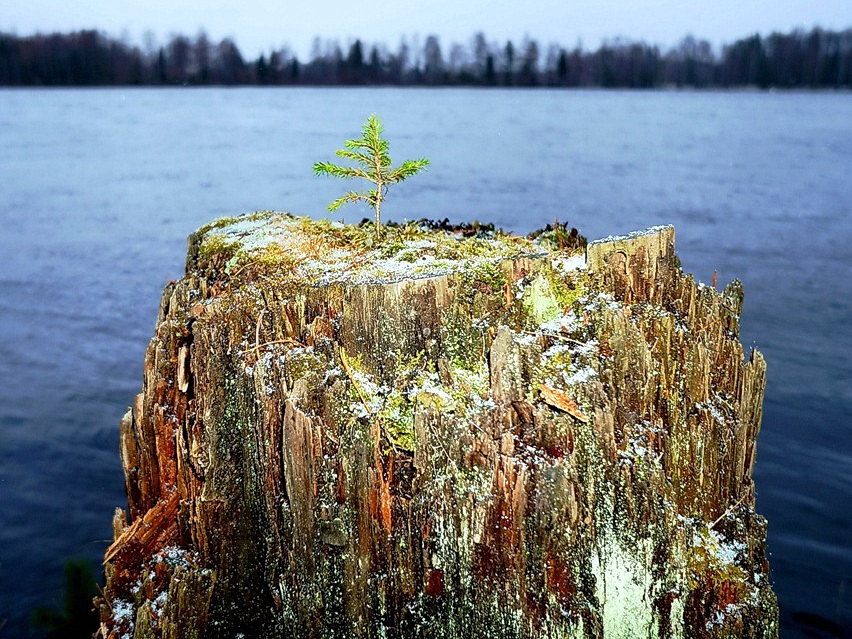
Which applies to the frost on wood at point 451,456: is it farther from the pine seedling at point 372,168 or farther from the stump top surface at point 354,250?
the pine seedling at point 372,168

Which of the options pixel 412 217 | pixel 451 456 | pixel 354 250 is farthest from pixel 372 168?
pixel 412 217

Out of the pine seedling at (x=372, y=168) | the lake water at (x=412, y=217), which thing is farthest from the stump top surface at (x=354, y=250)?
the lake water at (x=412, y=217)

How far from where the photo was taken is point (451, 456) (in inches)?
205

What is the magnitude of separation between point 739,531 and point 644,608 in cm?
106

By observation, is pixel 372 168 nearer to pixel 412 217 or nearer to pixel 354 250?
pixel 354 250

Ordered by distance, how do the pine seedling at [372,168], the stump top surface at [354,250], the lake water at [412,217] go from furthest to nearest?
the lake water at [412,217] → the pine seedling at [372,168] → the stump top surface at [354,250]

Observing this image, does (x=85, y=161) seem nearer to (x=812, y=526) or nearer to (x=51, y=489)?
(x=51, y=489)

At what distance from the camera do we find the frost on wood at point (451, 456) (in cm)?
522

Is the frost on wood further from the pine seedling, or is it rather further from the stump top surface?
the pine seedling

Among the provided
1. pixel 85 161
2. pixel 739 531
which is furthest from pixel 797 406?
pixel 85 161

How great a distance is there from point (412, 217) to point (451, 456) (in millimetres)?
7967

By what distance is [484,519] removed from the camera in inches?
203

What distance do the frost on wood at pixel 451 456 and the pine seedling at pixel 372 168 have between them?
817mm

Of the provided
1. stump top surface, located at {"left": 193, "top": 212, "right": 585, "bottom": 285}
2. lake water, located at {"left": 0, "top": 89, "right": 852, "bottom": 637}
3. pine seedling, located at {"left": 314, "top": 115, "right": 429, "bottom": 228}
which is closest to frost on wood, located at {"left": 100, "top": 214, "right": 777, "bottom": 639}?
stump top surface, located at {"left": 193, "top": 212, "right": 585, "bottom": 285}
